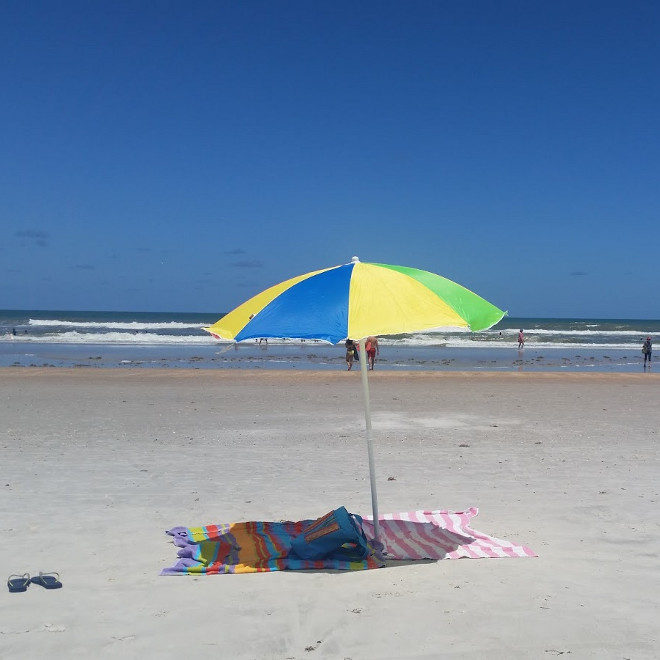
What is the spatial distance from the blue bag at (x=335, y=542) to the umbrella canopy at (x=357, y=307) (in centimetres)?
160

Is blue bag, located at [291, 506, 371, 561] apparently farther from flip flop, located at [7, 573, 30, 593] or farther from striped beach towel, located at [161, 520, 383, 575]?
flip flop, located at [7, 573, 30, 593]

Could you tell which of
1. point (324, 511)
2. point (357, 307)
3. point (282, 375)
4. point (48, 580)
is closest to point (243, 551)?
point (48, 580)

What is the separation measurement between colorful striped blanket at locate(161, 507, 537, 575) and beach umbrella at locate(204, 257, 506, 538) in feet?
1.34

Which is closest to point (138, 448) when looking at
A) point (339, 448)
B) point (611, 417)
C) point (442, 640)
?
point (339, 448)

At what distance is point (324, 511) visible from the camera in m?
7.04

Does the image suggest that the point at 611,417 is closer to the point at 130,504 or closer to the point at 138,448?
the point at 138,448

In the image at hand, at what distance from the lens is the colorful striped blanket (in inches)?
210

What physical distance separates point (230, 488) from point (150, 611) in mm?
3465

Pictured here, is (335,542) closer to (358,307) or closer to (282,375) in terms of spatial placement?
(358,307)

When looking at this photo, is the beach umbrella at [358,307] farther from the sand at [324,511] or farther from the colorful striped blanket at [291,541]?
the sand at [324,511]

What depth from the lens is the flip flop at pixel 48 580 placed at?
4855 millimetres

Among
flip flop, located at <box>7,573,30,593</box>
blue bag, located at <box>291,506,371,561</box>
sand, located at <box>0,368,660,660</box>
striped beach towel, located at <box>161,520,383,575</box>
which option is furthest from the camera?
blue bag, located at <box>291,506,371,561</box>

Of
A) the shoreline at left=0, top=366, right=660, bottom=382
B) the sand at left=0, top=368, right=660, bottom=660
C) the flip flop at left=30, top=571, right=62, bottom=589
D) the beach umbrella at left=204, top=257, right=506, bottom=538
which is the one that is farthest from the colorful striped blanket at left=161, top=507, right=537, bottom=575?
the shoreline at left=0, top=366, right=660, bottom=382

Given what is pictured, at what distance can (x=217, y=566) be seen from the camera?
5.28m
